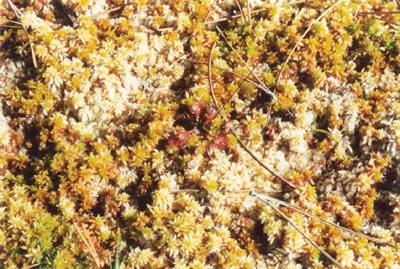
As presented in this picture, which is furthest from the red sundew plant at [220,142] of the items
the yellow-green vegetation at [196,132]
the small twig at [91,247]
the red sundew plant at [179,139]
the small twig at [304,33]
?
the small twig at [91,247]

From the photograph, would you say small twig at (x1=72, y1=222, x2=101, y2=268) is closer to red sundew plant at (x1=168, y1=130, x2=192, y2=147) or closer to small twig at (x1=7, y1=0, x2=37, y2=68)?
red sundew plant at (x1=168, y1=130, x2=192, y2=147)

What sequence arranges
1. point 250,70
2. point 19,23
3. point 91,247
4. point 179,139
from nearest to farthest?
point 91,247 < point 179,139 < point 250,70 < point 19,23

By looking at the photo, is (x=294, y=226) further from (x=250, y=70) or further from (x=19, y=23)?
(x=19, y=23)

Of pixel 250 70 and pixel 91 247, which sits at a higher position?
pixel 250 70

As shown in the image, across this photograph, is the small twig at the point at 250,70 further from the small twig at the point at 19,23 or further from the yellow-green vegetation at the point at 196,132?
the small twig at the point at 19,23

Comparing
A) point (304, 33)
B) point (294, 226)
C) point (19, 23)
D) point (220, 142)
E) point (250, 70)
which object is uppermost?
point (19, 23)

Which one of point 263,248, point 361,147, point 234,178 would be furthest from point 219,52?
point 263,248

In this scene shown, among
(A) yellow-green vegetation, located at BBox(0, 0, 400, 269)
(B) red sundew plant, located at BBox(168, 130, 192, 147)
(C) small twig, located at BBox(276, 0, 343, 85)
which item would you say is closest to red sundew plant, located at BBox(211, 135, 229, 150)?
(A) yellow-green vegetation, located at BBox(0, 0, 400, 269)

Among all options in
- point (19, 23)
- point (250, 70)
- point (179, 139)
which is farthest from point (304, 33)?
point (19, 23)
